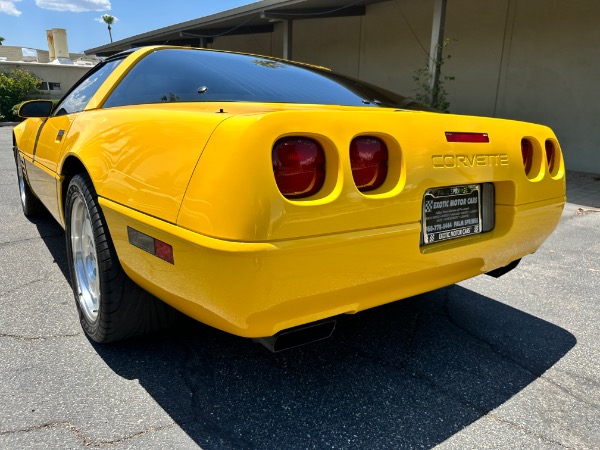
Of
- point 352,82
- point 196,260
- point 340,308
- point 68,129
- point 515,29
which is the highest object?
point 515,29

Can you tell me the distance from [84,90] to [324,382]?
238 centimetres

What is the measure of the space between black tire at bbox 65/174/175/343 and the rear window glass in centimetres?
56

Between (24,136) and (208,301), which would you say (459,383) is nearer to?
(208,301)

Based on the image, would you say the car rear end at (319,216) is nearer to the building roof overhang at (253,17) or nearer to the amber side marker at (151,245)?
the amber side marker at (151,245)

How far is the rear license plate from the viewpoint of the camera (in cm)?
184

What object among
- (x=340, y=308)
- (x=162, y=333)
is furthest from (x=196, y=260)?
(x=162, y=333)

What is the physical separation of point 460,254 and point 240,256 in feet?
3.44

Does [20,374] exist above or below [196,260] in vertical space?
below

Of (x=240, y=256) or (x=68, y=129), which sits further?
(x=68, y=129)

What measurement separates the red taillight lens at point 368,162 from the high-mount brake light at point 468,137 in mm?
330

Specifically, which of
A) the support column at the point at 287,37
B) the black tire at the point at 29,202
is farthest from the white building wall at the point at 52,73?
the black tire at the point at 29,202

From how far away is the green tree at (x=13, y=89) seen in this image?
21.9 metres

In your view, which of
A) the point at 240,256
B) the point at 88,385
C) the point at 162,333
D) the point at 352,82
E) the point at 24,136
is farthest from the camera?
the point at 24,136

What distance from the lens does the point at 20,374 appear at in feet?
6.61
